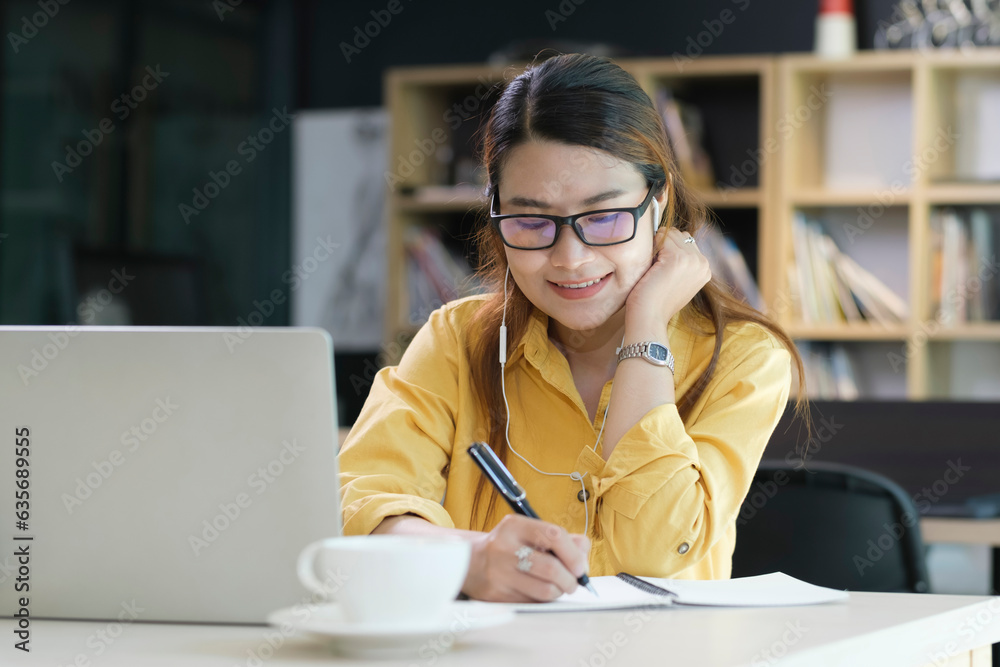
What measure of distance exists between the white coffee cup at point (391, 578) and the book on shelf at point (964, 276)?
300 centimetres

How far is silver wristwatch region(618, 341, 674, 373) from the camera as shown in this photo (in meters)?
1.40

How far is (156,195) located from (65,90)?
0.50 meters

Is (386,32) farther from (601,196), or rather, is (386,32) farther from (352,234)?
(601,196)

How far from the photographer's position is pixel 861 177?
148 inches

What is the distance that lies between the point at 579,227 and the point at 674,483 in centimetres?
34

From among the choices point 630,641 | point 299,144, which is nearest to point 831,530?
point 630,641

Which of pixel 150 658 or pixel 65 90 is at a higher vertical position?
pixel 65 90

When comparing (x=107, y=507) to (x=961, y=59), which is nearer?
(x=107, y=507)

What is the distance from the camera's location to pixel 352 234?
4508 millimetres

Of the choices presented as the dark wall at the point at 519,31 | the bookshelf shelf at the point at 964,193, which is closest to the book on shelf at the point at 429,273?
the dark wall at the point at 519,31

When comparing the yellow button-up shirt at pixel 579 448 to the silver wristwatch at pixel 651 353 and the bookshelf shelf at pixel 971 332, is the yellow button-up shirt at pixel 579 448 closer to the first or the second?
the silver wristwatch at pixel 651 353

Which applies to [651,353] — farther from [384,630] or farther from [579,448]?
[384,630]

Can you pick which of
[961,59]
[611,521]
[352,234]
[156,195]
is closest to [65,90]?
[156,195]

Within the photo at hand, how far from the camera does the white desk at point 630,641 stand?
32.0 inches
